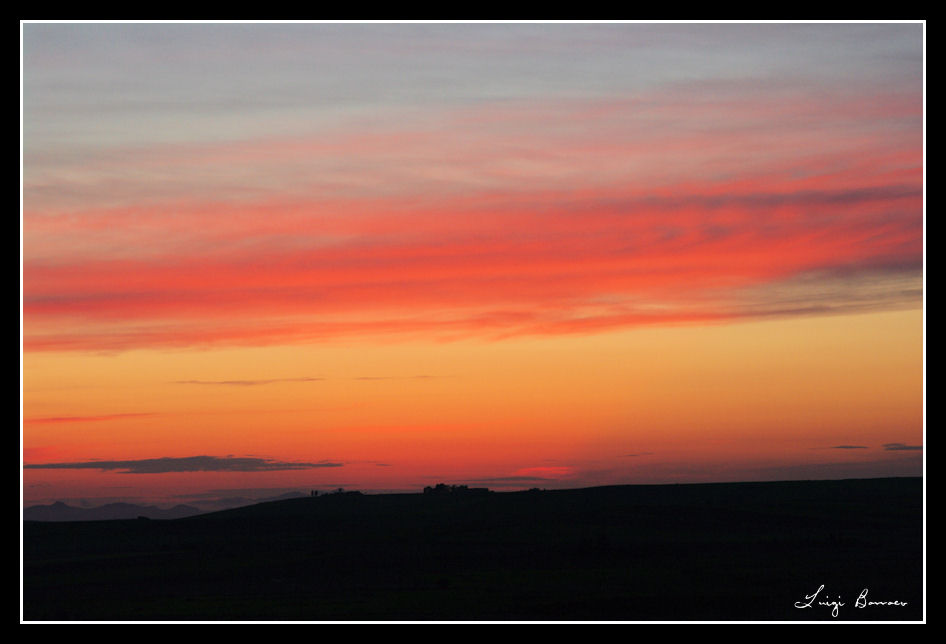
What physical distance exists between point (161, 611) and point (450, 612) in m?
11.0

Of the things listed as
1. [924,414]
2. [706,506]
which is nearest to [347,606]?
[924,414]

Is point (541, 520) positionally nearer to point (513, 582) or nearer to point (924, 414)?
point (513, 582)

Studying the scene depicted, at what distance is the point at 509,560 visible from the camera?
5081 centimetres

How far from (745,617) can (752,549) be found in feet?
54.7

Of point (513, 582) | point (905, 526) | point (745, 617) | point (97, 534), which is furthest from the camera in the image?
point (97, 534)

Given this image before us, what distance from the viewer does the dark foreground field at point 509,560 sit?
38.4m

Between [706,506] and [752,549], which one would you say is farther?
[706,506]

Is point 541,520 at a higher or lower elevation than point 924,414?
lower

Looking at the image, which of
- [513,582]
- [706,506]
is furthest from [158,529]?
[706,506]

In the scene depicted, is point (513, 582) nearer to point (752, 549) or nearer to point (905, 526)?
point (752, 549)

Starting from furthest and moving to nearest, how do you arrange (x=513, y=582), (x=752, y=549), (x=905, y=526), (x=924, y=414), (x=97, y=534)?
(x=97, y=534)
(x=905, y=526)
(x=752, y=549)
(x=513, y=582)
(x=924, y=414)

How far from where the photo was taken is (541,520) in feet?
214

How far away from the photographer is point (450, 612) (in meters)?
37.4

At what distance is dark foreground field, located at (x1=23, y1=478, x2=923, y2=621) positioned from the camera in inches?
1511
